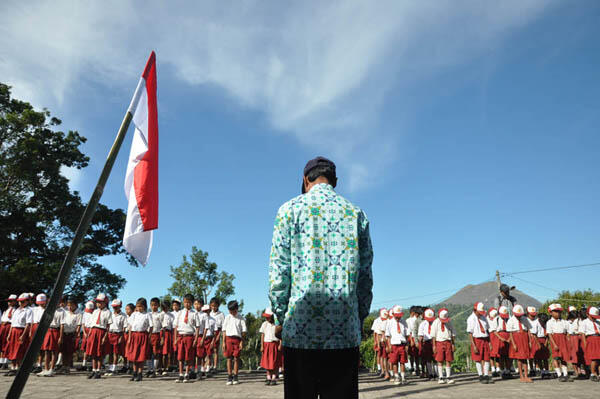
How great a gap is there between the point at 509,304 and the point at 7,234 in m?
24.8

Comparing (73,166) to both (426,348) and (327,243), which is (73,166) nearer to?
(426,348)

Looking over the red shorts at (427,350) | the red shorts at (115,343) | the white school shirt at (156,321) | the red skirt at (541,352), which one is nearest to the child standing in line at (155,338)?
the white school shirt at (156,321)

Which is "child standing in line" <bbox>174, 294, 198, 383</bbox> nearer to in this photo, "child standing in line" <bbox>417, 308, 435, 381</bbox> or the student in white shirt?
the student in white shirt

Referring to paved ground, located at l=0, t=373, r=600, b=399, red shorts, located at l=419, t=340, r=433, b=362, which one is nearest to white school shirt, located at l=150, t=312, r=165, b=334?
paved ground, located at l=0, t=373, r=600, b=399

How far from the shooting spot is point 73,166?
25312 mm

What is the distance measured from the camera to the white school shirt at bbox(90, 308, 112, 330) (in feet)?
36.3

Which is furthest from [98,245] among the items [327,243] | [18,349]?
[327,243]

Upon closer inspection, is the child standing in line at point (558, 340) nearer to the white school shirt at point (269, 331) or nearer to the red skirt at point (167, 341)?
the white school shirt at point (269, 331)

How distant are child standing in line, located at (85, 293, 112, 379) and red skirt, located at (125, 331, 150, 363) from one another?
918mm

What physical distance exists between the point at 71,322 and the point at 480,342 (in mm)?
11931

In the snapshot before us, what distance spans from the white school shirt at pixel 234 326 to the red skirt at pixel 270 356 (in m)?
0.81

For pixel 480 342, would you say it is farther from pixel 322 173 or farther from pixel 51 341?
pixel 51 341

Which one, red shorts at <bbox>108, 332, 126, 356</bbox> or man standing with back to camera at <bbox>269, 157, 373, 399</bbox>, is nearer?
man standing with back to camera at <bbox>269, 157, 373, 399</bbox>

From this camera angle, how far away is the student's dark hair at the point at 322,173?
9.30 ft
